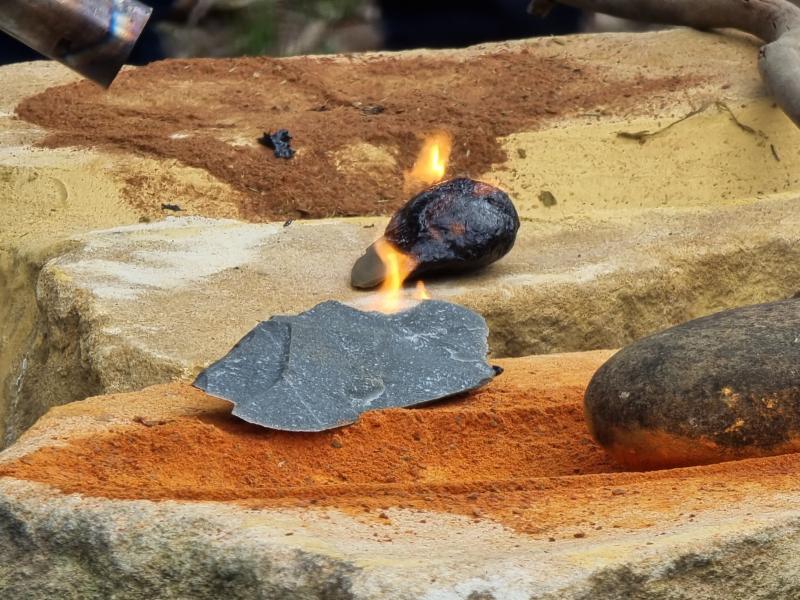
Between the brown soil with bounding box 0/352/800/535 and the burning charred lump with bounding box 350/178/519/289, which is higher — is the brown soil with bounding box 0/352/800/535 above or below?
above

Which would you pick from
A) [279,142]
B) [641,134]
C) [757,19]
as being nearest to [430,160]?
[279,142]

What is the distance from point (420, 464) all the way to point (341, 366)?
538mm

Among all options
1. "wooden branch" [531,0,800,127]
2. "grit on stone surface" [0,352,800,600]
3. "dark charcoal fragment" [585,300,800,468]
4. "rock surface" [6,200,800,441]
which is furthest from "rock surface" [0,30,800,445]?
"dark charcoal fragment" [585,300,800,468]

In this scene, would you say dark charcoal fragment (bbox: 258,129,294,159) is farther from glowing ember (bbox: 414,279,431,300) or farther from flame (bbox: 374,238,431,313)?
glowing ember (bbox: 414,279,431,300)

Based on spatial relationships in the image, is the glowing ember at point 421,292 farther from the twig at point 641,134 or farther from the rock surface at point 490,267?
the twig at point 641,134

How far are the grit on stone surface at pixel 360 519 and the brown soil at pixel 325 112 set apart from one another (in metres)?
5.29

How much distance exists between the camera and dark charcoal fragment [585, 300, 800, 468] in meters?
3.53

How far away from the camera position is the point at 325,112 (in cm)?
1053

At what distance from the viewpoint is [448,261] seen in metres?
6.26

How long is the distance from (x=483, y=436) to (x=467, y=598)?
4.96 ft

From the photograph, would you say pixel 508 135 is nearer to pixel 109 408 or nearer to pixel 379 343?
pixel 379 343

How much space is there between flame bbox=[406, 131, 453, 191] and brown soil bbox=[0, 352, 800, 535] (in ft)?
15.9

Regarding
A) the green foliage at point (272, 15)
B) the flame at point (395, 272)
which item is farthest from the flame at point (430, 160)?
the green foliage at point (272, 15)

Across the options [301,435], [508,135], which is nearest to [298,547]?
[301,435]
